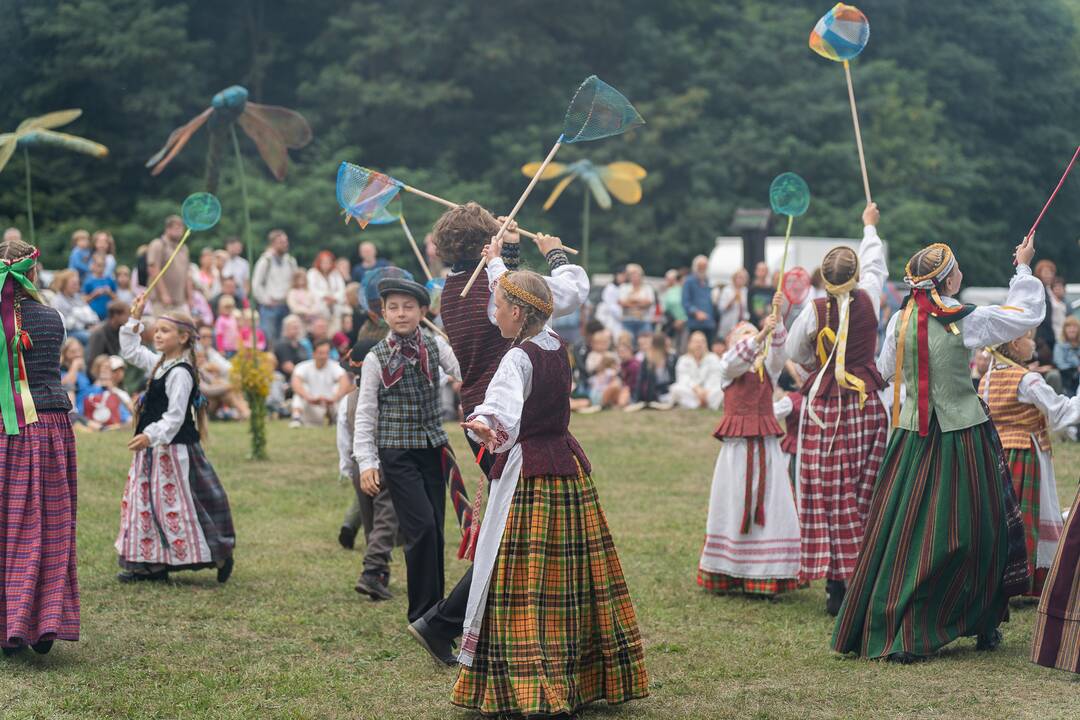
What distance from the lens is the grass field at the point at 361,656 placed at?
19.1ft

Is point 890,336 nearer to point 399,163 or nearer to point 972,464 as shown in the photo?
point 972,464

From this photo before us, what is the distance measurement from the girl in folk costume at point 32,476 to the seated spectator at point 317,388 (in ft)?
28.1

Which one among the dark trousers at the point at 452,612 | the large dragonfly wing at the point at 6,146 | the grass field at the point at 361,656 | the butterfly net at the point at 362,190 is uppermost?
the large dragonfly wing at the point at 6,146

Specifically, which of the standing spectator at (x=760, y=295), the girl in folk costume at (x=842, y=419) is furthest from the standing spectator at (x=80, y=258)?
the girl in folk costume at (x=842, y=419)

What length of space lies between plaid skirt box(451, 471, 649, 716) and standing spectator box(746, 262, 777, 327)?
12044 mm

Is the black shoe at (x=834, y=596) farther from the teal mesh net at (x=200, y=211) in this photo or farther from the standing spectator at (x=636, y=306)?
the standing spectator at (x=636, y=306)

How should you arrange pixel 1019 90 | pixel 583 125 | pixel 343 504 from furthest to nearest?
pixel 1019 90 → pixel 343 504 → pixel 583 125

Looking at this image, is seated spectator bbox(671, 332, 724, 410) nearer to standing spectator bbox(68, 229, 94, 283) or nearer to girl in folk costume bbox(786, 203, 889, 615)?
standing spectator bbox(68, 229, 94, 283)

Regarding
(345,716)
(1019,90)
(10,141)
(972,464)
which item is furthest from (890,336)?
(1019,90)

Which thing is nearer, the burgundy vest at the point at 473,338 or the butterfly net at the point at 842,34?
the burgundy vest at the point at 473,338

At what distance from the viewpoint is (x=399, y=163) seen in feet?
97.9

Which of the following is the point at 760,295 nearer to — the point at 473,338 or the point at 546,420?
the point at 473,338

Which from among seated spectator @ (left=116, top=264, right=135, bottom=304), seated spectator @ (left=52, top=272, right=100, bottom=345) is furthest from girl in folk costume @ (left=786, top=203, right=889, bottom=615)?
seated spectator @ (left=116, top=264, right=135, bottom=304)

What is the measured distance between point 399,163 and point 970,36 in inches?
534
